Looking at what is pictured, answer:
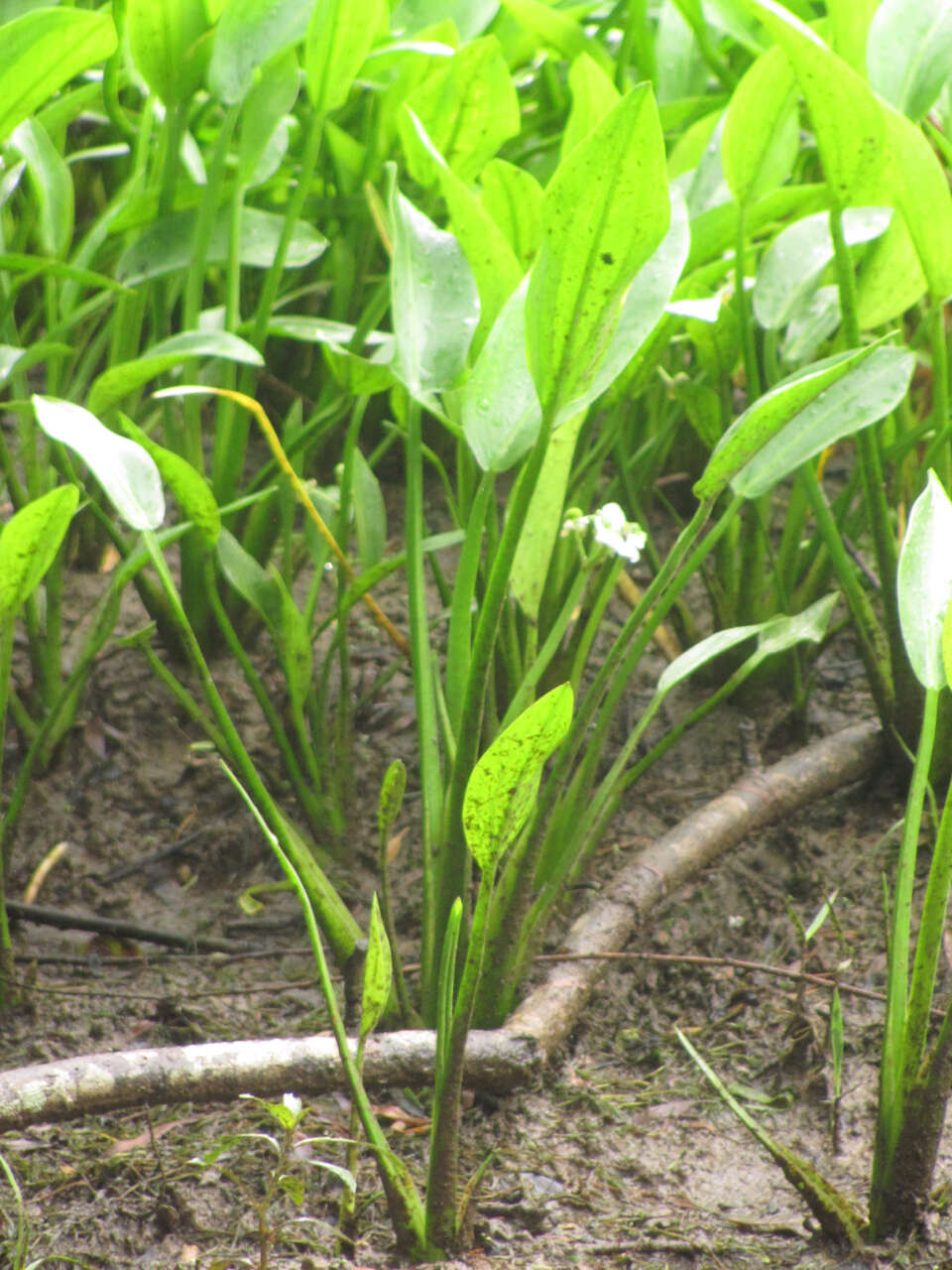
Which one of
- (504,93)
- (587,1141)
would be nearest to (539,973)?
(587,1141)

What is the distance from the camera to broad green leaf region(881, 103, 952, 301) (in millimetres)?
730

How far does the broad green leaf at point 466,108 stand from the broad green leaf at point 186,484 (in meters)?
0.36

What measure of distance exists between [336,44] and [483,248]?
0.30 m

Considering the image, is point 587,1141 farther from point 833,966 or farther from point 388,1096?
point 833,966

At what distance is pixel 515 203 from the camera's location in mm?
872

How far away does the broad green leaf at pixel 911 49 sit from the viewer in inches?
32.7

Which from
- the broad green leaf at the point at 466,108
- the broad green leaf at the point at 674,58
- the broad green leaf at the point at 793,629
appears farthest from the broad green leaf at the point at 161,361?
the broad green leaf at the point at 674,58

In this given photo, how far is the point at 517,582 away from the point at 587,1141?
15.4 inches

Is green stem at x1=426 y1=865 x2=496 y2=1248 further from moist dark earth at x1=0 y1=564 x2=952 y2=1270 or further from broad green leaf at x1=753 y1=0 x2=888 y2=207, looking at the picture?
broad green leaf at x1=753 y1=0 x2=888 y2=207

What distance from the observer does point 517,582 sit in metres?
0.84

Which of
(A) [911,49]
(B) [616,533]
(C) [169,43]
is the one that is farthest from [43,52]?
(A) [911,49]

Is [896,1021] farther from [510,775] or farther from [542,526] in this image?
[542,526]

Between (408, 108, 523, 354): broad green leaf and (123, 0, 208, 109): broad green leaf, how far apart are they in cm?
27

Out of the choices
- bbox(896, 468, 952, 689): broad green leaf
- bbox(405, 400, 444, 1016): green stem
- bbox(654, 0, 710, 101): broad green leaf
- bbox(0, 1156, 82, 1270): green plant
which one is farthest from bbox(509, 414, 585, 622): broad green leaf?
bbox(654, 0, 710, 101): broad green leaf
